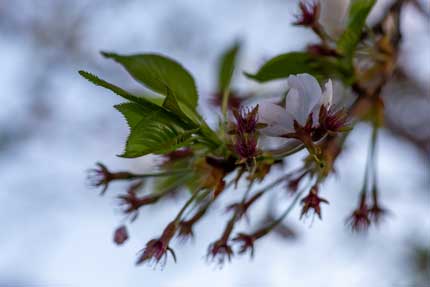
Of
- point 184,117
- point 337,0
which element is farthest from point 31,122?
point 184,117

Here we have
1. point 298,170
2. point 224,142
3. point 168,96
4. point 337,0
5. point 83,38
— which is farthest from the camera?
point 83,38

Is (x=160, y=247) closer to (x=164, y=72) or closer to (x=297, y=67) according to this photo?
(x=164, y=72)

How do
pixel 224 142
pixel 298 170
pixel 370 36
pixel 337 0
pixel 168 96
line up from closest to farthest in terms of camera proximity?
pixel 168 96, pixel 224 142, pixel 298 170, pixel 370 36, pixel 337 0

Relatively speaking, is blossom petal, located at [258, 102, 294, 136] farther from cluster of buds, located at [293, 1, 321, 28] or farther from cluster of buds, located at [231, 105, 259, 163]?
cluster of buds, located at [293, 1, 321, 28]

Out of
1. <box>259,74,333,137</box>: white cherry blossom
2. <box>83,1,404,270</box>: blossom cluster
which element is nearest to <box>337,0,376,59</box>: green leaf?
<box>83,1,404,270</box>: blossom cluster

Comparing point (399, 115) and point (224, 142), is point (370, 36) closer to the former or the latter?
point (224, 142)

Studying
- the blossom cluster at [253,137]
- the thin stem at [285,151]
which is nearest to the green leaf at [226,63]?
the blossom cluster at [253,137]

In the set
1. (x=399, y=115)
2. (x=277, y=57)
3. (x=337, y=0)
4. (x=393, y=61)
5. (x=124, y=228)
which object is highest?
(x=337, y=0)
